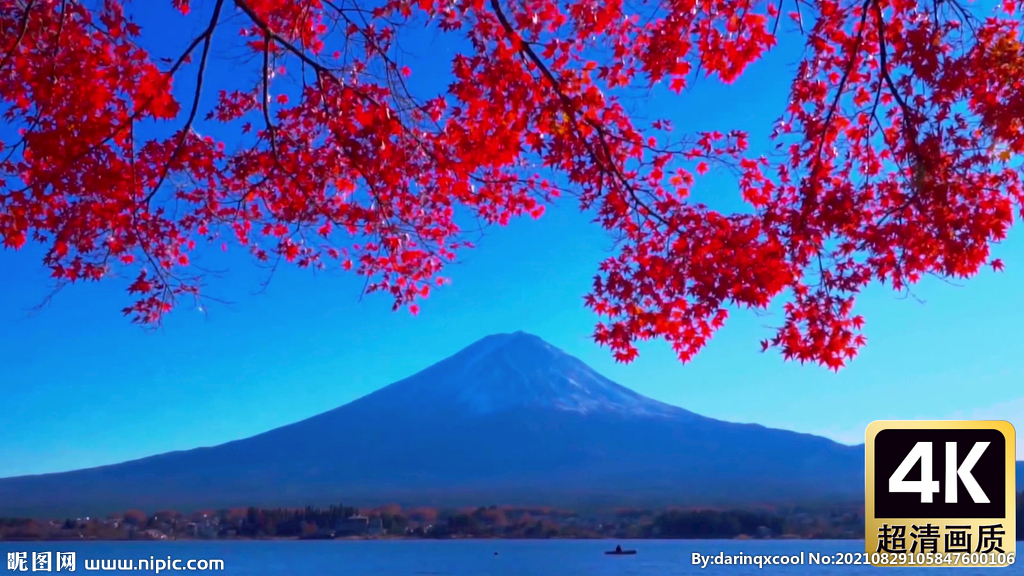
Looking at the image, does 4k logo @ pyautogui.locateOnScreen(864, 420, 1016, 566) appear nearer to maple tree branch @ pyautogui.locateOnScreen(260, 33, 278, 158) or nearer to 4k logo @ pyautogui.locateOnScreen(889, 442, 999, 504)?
4k logo @ pyautogui.locateOnScreen(889, 442, 999, 504)

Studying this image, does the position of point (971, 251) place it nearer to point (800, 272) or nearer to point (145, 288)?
point (800, 272)

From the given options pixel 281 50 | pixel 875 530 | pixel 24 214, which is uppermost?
pixel 281 50

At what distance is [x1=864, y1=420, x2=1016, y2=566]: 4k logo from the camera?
770 cm

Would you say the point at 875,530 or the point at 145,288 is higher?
the point at 145,288

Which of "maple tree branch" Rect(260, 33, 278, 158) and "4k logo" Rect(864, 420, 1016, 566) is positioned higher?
"maple tree branch" Rect(260, 33, 278, 158)

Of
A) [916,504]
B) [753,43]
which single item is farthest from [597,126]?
[916,504]

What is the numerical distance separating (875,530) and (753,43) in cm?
462

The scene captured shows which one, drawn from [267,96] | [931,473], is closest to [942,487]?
[931,473]

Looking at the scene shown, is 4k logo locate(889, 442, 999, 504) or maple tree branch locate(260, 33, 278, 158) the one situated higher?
maple tree branch locate(260, 33, 278, 158)

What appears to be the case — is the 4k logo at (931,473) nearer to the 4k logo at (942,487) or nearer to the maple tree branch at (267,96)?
the 4k logo at (942,487)

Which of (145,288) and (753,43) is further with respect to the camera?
(145,288)

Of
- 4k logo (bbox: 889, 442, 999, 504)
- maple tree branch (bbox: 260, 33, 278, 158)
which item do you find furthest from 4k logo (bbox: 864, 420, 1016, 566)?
maple tree branch (bbox: 260, 33, 278, 158)

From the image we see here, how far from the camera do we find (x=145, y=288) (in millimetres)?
8336

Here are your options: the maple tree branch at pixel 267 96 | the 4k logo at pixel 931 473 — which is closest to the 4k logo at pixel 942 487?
the 4k logo at pixel 931 473
